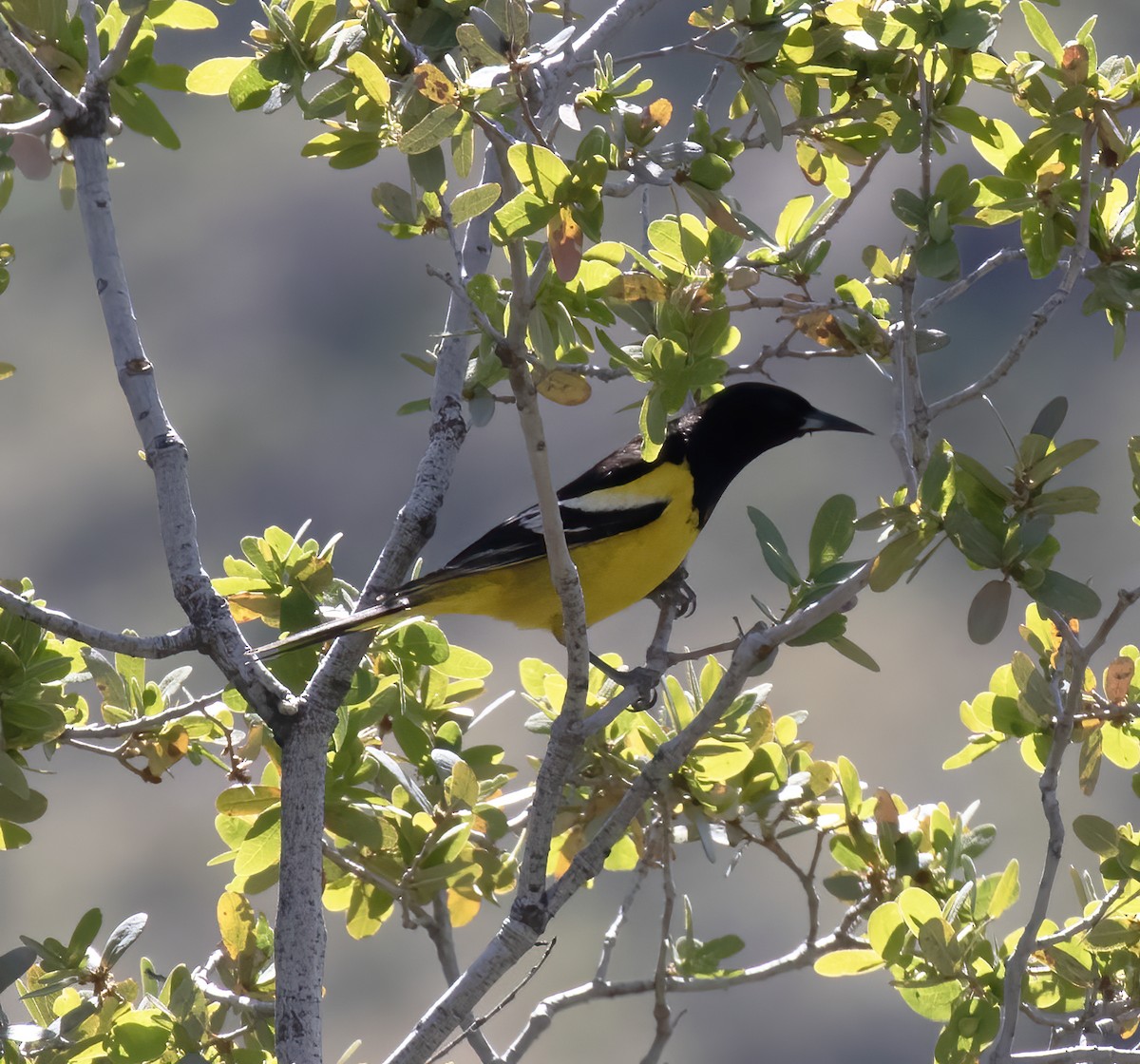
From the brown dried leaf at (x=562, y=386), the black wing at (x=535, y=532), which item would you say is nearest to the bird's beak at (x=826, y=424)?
the black wing at (x=535, y=532)

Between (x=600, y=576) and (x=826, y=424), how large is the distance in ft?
2.63

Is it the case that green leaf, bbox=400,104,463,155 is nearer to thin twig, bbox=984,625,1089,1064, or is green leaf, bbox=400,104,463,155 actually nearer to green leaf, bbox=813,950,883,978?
thin twig, bbox=984,625,1089,1064

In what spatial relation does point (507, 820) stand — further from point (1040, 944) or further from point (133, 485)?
point (133, 485)

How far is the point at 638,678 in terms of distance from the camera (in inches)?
116

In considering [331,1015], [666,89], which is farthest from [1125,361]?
[331,1015]

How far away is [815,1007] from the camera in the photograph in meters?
33.2

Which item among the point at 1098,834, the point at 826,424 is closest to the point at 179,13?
the point at 826,424

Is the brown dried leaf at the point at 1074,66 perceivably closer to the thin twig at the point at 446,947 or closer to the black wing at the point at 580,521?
the black wing at the point at 580,521

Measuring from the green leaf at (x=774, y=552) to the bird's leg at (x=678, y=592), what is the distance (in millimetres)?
996

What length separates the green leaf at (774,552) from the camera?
2.49 m

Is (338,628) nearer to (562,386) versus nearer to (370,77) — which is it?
(562,386)

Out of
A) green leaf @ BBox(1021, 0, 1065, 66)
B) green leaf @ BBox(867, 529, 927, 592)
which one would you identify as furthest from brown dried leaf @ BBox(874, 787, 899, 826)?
green leaf @ BBox(1021, 0, 1065, 66)

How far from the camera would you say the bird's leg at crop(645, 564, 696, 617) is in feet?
12.0

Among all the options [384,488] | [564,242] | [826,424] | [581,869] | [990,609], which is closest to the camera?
[564,242]
